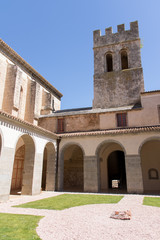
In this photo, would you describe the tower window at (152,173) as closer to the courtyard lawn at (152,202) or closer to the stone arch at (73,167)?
the courtyard lawn at (152,202)

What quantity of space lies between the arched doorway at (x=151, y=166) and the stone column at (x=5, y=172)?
1204 cm

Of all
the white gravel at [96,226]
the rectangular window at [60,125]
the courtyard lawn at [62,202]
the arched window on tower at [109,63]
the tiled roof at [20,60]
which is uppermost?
the arched window on tower at [109,63]

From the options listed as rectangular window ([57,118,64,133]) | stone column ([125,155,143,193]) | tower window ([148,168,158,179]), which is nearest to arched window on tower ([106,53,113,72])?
rectangular window ([57,118,64,133])

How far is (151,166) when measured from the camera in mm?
16609

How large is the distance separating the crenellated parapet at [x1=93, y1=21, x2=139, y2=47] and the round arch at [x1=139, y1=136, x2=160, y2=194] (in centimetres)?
1572

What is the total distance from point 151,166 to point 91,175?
19.8 ft

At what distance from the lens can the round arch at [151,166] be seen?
16125 millimetres

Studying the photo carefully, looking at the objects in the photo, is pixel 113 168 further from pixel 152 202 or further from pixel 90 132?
pixel 152 202

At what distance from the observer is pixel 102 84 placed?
942 inches

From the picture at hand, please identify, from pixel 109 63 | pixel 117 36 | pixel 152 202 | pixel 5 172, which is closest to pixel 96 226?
pixel 152 202

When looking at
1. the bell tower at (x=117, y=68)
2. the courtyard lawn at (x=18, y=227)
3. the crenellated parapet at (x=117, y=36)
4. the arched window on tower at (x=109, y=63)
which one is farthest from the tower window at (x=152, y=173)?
the crenellated parapet at (x=117, y=36)

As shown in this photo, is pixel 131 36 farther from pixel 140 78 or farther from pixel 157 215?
pixel 157 215

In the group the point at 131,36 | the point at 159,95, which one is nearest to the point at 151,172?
the point at 159,95

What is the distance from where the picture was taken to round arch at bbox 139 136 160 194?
52.9 ft
